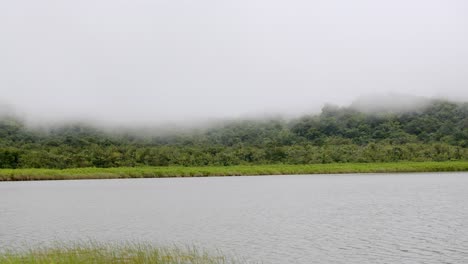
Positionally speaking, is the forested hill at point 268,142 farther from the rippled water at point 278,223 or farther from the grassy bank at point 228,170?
the rippled water at point 278,223

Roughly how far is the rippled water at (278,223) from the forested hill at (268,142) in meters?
60.6

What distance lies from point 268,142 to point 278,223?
381 ft

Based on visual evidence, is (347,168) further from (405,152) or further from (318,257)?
(318,257)

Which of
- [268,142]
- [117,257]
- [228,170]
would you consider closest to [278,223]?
[117,257]

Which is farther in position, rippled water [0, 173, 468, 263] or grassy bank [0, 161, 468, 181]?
grassy bank [0, 161, 468, 181]

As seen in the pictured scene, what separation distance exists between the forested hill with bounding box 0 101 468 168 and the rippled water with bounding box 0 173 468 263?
60.6 metres

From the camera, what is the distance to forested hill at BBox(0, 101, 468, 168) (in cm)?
11631

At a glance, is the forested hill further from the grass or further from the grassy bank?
the grass

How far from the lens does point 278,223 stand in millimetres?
34688

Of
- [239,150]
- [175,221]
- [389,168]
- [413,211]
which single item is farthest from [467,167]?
[175,221]

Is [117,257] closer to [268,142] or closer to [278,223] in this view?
[278,223]

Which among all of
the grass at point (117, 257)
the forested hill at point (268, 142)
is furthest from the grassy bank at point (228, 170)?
the grass at point (117, 257)

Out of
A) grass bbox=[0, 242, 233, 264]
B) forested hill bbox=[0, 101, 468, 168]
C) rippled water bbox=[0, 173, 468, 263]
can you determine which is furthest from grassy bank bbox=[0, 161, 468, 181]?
grass bbox=[0, 242, 233, 264]

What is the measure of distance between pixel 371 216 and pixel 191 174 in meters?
67.6
